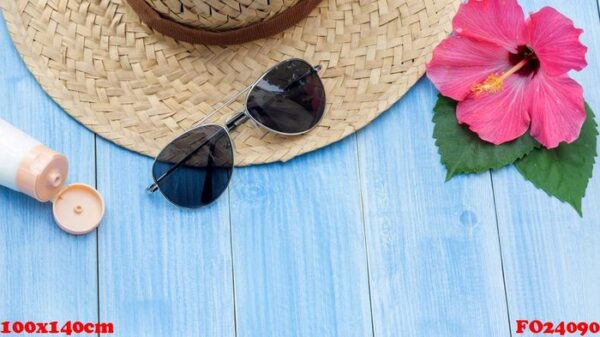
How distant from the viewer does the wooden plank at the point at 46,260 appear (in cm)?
64

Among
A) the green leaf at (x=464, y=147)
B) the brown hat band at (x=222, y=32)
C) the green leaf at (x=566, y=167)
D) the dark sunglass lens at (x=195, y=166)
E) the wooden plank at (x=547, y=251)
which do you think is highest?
the brown hat band at (x=222, y=32)

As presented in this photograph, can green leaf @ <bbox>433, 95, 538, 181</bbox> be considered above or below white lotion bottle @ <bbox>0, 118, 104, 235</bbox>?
below

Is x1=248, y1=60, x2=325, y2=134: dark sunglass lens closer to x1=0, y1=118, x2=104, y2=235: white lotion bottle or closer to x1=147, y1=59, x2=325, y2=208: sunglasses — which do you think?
x1=147, y1=59, x2=325, y2=208: sunglasses

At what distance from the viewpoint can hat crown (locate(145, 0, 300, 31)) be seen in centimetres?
57

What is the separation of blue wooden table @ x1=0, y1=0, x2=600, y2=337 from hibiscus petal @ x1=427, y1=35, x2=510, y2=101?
3cm

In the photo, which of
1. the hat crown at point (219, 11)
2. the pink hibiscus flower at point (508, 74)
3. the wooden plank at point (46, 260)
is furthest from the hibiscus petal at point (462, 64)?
the wooden plank at point (46, 260)

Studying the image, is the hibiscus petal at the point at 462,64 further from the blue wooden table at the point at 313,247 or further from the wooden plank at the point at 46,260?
the wooden plank at the point at 46,260

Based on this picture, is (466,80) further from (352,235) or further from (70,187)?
(70,187)

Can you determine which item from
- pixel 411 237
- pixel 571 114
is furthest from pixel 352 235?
pixel 571 114

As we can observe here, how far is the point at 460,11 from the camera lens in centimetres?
64

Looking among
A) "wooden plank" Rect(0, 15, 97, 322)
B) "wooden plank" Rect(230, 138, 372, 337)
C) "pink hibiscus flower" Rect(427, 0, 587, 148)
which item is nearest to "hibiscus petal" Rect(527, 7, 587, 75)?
"pink hibiscus flower" Rect(427, 0, 587, 148)

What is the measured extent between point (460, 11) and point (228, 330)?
0.28 meters

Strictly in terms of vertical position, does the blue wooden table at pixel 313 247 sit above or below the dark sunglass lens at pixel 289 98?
below

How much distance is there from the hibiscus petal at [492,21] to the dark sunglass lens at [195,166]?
0.19m
